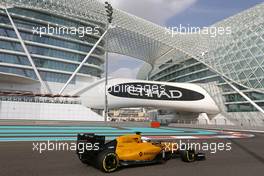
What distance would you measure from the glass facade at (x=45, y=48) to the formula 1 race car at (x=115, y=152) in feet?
160

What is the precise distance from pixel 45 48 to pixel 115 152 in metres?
53.5

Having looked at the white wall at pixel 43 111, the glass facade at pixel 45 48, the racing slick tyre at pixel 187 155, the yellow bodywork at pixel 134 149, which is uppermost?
the glass facade at pixel 45 48

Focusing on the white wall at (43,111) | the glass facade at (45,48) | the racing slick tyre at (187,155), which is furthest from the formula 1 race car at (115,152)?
the glass facade at (45,48)

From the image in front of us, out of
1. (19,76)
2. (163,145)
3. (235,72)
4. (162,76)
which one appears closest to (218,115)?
(235,72)

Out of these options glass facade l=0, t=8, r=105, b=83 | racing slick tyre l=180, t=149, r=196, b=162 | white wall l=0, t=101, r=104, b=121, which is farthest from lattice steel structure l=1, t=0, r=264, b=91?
racing slick tyre l=180, t=149, r=196, b=162

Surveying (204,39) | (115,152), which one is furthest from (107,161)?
(204,39)

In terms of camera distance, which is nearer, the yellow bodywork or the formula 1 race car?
the formula 1 race car

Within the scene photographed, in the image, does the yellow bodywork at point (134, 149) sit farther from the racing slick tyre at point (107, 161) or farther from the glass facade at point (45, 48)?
the glass facade at point (45, 48)

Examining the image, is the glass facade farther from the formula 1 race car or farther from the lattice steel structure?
the formula 1 race car

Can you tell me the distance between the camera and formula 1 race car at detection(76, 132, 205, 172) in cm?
886

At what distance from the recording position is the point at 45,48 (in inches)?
2328

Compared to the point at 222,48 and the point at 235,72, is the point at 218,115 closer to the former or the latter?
the point at 235,72

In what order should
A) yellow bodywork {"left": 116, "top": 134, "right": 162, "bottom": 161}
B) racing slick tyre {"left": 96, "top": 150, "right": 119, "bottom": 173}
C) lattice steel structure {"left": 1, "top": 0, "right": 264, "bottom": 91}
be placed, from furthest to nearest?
lattice steel structure {"left": 1, "top": 0, "right": 264, "bottom": 91}, yellow bodywork {"left": 116, "top": 134, "right": 162, "bottom": 161}, racing slick tyre {"left": 96, "top": 150, "right": 119, "bottom": 173}

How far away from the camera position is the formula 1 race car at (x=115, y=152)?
29.1 ft
